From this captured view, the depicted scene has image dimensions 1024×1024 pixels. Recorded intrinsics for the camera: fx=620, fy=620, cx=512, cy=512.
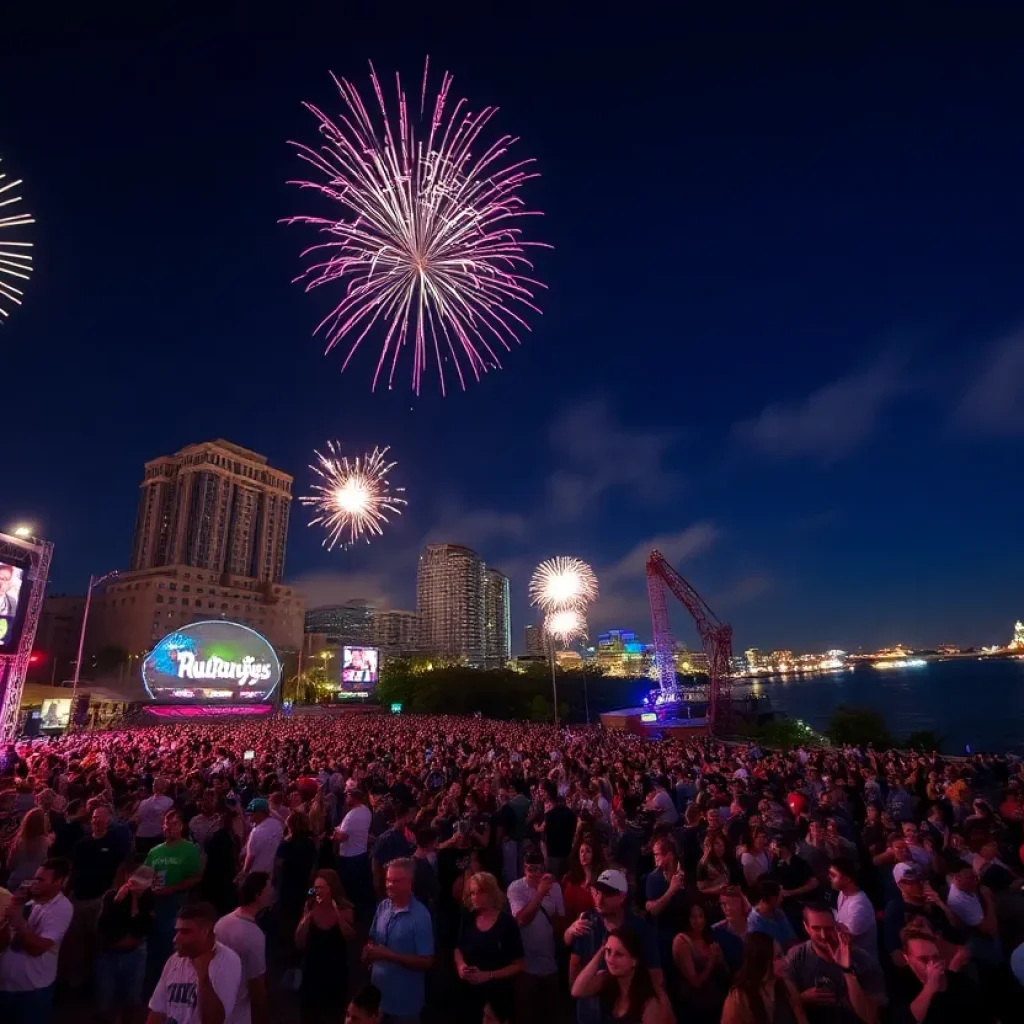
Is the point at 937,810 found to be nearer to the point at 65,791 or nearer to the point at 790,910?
the point at 790,910

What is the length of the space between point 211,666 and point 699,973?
166 ft

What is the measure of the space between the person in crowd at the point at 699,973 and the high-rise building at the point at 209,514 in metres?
126

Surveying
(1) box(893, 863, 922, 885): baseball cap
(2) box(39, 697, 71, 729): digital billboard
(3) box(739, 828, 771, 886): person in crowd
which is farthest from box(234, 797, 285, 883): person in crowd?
(2) box(39, 697, 71, 729): digital billboard

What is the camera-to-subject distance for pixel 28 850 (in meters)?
6.41

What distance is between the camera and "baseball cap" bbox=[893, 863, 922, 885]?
5121 millimetres

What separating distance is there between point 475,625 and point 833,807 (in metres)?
189

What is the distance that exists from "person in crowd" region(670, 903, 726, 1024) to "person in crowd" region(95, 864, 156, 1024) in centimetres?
410

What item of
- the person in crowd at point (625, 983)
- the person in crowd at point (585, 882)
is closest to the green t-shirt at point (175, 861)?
the person in crowd at point (585, 882)

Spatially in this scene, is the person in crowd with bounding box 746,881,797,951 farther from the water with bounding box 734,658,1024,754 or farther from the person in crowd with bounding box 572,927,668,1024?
the water with bounding box 734,658,1024,754

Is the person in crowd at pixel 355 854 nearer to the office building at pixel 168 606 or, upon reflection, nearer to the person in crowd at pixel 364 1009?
the person in crowd at pixel 364 1009

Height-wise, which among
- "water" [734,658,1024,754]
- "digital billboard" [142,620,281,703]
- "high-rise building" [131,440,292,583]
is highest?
"high-rise building" [131,440,292,583]

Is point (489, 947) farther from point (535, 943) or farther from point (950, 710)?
point (950, 710)

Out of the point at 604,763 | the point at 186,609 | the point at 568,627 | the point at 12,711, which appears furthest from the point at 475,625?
the point at 604,763

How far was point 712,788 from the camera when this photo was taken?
10828 millimetres
